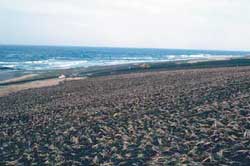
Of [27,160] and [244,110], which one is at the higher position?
[244,110]

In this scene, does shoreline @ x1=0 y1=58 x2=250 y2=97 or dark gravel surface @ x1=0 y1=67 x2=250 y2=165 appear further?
shoreline @ x1=0 y1=58 x2=250 y2=97

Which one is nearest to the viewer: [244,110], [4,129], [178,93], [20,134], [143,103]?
[244,110]

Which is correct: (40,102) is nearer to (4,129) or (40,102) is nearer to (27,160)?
(4,129)

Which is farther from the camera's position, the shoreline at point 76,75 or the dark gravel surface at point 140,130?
the shoreline at point 76,75

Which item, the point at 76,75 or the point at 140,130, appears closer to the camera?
the point at 140,130

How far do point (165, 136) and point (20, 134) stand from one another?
629cm

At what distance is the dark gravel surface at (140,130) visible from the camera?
39.1 ft

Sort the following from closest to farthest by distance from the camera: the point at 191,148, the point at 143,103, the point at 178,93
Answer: the point at 191,148, the point at 143,103, the point at 178,93

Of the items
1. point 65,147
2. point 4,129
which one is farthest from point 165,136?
point 4,129

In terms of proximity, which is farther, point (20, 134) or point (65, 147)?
point (20, 134)

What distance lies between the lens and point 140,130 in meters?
14.9

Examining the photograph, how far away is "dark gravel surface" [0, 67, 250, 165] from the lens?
11.9 m

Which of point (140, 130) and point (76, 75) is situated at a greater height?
point (140, 130)

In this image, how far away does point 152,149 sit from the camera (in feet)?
41.0
